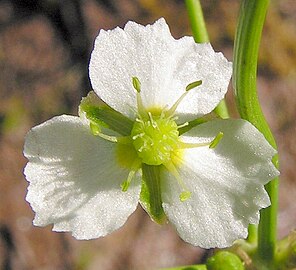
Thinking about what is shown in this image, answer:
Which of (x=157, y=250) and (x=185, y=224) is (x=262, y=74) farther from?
(x=185, y=224)

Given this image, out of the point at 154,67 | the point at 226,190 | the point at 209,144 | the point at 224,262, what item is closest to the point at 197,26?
the point at 154,67

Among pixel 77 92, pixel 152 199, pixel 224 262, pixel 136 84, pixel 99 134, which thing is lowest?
pixel 77 92

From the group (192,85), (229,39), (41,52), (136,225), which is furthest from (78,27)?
(192,85)

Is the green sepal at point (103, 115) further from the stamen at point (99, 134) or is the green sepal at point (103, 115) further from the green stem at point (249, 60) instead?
the green stem at point (249, 60)

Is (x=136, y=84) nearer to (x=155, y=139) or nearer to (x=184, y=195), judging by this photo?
(x=155, y=139)

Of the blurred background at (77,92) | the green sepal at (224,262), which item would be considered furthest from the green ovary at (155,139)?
the blurred background at (77,92)

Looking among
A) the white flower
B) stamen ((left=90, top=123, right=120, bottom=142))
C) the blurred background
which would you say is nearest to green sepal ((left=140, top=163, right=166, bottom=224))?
the white flower
